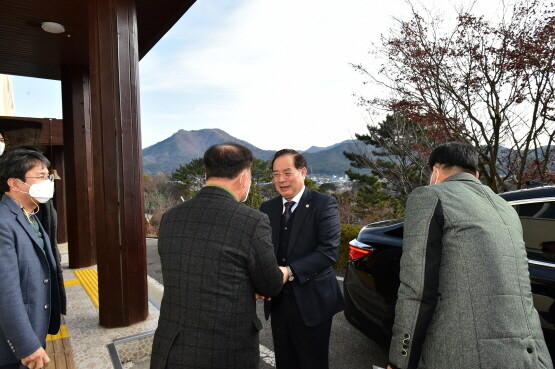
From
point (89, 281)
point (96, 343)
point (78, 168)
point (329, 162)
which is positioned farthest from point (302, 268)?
point (329, 162)

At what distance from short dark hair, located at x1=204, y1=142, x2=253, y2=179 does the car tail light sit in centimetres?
167

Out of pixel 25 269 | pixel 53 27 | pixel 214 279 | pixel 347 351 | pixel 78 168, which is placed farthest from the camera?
pixel 78 168

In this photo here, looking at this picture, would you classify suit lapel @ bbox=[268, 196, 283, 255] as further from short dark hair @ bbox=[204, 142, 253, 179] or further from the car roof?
the car roof

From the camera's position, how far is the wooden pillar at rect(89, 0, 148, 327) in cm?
338

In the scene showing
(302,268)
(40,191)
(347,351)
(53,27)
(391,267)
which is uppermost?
(53,27)

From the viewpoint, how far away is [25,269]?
182 cm

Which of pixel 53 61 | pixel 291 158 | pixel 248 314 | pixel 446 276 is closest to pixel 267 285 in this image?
pixel 248 314

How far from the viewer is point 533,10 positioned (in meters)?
5.73

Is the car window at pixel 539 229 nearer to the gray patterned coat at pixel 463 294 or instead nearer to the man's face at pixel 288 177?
the gray patterned coat at pixel 463 294

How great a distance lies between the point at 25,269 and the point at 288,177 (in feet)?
5.06

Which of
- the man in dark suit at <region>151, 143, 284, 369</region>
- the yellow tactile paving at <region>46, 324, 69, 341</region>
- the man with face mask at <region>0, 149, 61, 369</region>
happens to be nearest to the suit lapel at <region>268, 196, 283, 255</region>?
the man in dark suit at <region>151, 143, 284, 369</region>

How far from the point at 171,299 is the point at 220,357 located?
32 cm

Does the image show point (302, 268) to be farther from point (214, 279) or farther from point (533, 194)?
point (533, 194)

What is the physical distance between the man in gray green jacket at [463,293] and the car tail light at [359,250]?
4.87 feet
